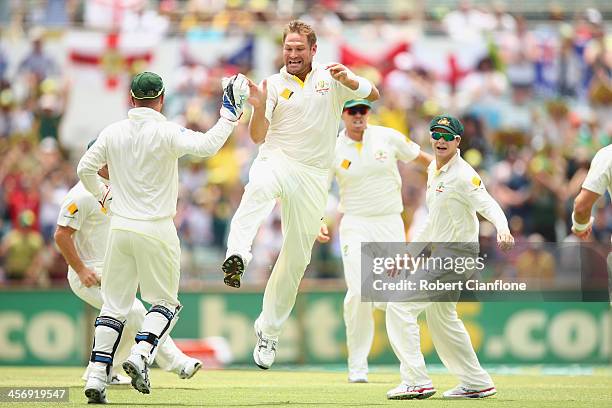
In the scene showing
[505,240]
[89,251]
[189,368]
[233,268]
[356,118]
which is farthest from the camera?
[356,118]

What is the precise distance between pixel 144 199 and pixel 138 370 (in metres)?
1.46

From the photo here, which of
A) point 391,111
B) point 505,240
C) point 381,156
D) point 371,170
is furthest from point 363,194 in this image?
point 391,111

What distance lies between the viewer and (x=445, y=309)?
11211mm

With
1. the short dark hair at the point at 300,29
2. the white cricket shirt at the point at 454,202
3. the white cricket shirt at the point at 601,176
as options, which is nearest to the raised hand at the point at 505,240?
the white cricket shirt at the point at 454,202

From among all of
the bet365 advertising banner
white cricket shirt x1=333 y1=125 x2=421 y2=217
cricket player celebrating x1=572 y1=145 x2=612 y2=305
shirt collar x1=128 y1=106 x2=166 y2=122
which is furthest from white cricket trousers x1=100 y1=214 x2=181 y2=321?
the bet365 advertising banner

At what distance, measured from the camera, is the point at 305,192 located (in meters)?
11.7

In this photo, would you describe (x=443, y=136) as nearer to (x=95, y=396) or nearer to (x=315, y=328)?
(x=95, y=396)

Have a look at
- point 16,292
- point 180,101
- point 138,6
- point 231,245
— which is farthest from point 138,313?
point 138,6

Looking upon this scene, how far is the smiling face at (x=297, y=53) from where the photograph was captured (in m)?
11.6

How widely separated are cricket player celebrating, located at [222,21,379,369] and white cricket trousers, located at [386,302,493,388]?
3.67 feet

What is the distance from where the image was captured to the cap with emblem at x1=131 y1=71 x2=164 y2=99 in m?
10.6

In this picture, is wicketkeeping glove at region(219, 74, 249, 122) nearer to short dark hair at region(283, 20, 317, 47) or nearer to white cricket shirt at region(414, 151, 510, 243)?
short dark hair at region(283, 20, 317, 47)

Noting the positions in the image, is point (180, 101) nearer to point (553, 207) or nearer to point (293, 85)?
point (553, 207)

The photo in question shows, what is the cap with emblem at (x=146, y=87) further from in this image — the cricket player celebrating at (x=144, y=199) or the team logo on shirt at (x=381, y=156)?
the team logo on shirt at (x=381, y=156)
